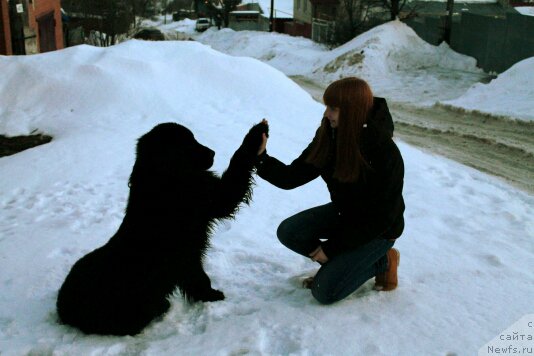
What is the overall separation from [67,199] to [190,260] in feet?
9.22

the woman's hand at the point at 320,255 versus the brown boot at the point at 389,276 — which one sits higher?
the woman's hand at the point at 320,255

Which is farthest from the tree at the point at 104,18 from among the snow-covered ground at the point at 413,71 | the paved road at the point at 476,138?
the paved road at the point at 476,138

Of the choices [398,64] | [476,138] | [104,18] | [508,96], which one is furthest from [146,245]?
[104,18]

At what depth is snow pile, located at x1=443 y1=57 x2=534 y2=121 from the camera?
11562mm

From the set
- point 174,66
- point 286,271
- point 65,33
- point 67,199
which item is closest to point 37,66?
point 174,66

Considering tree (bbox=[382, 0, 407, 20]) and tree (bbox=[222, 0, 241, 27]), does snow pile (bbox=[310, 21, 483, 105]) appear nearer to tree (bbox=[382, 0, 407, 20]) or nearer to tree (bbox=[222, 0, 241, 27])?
tree (bbox=[382, 0, 407, 20])

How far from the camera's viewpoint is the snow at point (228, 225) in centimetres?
288

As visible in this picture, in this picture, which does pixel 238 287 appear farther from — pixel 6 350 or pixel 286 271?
pixel 6 350

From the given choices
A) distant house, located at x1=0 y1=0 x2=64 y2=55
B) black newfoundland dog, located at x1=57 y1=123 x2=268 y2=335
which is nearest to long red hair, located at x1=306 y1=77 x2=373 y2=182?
black newfoundland dog, located at x1=57 y1=123 x2=268 y2=335

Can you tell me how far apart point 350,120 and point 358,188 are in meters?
0.44

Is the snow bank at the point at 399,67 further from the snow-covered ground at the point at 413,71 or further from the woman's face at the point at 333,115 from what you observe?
the woman's face at the point at 333,115

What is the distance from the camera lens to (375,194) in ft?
10.2

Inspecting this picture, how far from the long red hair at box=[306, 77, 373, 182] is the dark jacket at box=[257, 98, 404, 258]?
0.16 ft

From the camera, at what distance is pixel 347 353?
265 cm
